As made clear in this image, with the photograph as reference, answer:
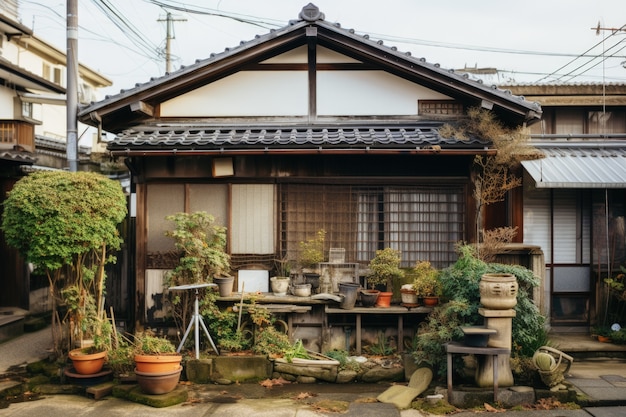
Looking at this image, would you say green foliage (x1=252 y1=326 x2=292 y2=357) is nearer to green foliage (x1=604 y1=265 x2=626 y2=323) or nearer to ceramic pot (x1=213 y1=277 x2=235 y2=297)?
ceramic pot (x1=213 y1=277 x2=235 y2=297)

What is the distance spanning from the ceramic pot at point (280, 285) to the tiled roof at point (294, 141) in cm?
260

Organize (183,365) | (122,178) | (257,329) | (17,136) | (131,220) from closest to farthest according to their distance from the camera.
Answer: (183,365)
(257,329)
(131,220)
(17,136)
(122,178)

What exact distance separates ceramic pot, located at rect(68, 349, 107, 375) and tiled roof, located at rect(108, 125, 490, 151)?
12.9 feet

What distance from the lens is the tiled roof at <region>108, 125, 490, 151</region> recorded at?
10.8 m

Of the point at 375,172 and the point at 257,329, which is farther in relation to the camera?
the point at 375,172

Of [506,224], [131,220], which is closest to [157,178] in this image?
[131,220]

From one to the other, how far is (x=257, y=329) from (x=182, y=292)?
1.68m

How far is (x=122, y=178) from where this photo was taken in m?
26.3

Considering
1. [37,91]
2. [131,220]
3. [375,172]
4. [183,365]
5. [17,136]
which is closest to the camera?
[183,365]

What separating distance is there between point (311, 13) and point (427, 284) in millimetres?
6112

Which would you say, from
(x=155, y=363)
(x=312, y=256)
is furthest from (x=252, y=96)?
(x=155, y=363)

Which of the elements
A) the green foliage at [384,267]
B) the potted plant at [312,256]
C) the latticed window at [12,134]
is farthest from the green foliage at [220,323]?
the latticed window at [12,134]

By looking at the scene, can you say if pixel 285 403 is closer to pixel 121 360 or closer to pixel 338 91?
pixel 121 360

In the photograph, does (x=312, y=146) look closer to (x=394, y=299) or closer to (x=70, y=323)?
(x=394, y=299)
